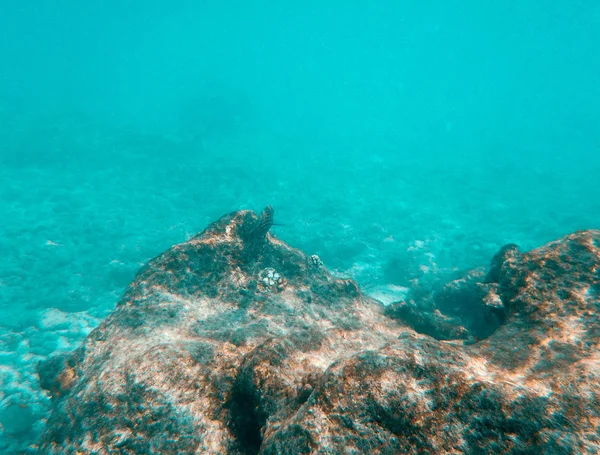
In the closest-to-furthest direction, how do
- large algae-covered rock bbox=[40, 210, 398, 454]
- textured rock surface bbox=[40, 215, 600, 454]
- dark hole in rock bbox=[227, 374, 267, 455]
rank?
textured rock surface bbox=[40, 215, 600, 454] → dark hole in rock bbox=[227, 374, 267, 455] → large algae-covered rock bbox=[40, 210, 398, 454]

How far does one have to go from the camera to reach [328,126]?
7200 centimetres

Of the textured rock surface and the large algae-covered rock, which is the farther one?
the large algae-covered rock

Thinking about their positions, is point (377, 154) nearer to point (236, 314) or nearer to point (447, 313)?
point (447, 313)

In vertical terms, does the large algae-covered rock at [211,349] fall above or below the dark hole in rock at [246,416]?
above

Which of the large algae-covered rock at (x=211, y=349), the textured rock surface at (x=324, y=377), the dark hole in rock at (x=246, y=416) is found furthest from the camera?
the large algae-covered rock at (x=211, y=349)

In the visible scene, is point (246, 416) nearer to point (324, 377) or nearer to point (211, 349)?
point (211, 349)

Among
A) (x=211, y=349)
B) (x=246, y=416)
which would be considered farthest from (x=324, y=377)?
(x=211, y=349)

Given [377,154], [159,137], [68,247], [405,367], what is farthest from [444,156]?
[405,367]

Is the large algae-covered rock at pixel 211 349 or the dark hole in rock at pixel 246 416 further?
the large algae-covered rock at pixel 211 349

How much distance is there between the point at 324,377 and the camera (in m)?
3.16

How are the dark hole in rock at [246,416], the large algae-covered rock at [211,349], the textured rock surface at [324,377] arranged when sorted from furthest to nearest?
the large algae-covered rock at [211,349] < the dark hole in rock at [246,416] < the textured rock surface at [324,377]

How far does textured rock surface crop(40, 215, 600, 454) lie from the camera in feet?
8.73

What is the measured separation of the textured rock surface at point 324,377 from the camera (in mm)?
2660

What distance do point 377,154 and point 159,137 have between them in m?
32.6
